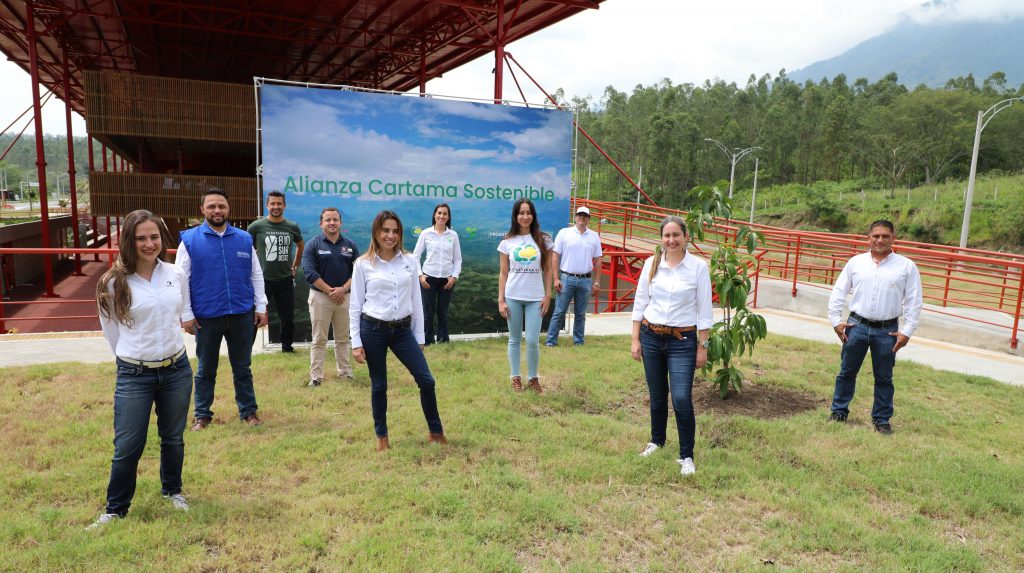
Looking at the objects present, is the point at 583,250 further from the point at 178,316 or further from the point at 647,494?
the point at 178,316

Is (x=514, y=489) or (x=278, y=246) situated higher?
(x=278, y=246)

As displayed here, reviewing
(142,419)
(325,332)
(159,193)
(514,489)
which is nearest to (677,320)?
(514,489)

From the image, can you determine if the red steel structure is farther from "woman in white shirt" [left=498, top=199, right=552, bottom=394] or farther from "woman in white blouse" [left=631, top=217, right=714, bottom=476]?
"woman in white blouse" [left=631, top=217, right=714, bottom=476]

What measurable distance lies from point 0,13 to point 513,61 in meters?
13.5

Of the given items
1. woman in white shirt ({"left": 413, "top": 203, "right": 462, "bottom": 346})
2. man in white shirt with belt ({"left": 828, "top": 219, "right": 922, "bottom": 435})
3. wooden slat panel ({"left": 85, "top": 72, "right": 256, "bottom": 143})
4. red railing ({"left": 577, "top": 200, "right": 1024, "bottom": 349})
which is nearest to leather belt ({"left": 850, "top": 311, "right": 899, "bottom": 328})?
man in white shirt with belt ({"left": 828, "top": 219, "right": 922, "bottom": 435})

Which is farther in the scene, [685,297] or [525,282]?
[525,282]

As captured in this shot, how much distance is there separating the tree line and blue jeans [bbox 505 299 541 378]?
4681 centimetres

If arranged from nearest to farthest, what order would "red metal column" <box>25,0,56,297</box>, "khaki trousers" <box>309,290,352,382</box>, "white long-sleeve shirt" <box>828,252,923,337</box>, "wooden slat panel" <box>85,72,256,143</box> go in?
"white long-sleeve shirt" <box>828,252,923,337</box>, "khaki trousers" <box>309,290,352,382</box>, "red metal column" <box>25,0,56,297</box>, "wooden slat panel" <box>85,72,256,143</box>

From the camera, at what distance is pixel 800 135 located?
65.4m

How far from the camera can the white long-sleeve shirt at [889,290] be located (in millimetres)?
4852

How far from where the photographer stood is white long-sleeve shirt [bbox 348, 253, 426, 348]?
423 cm

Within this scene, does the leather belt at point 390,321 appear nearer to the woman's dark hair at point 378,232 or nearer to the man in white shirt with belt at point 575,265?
the woman's dark hair at point 378,232

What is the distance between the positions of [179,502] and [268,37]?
16233 millimetres

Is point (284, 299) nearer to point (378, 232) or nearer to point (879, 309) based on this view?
point (378, 232)
